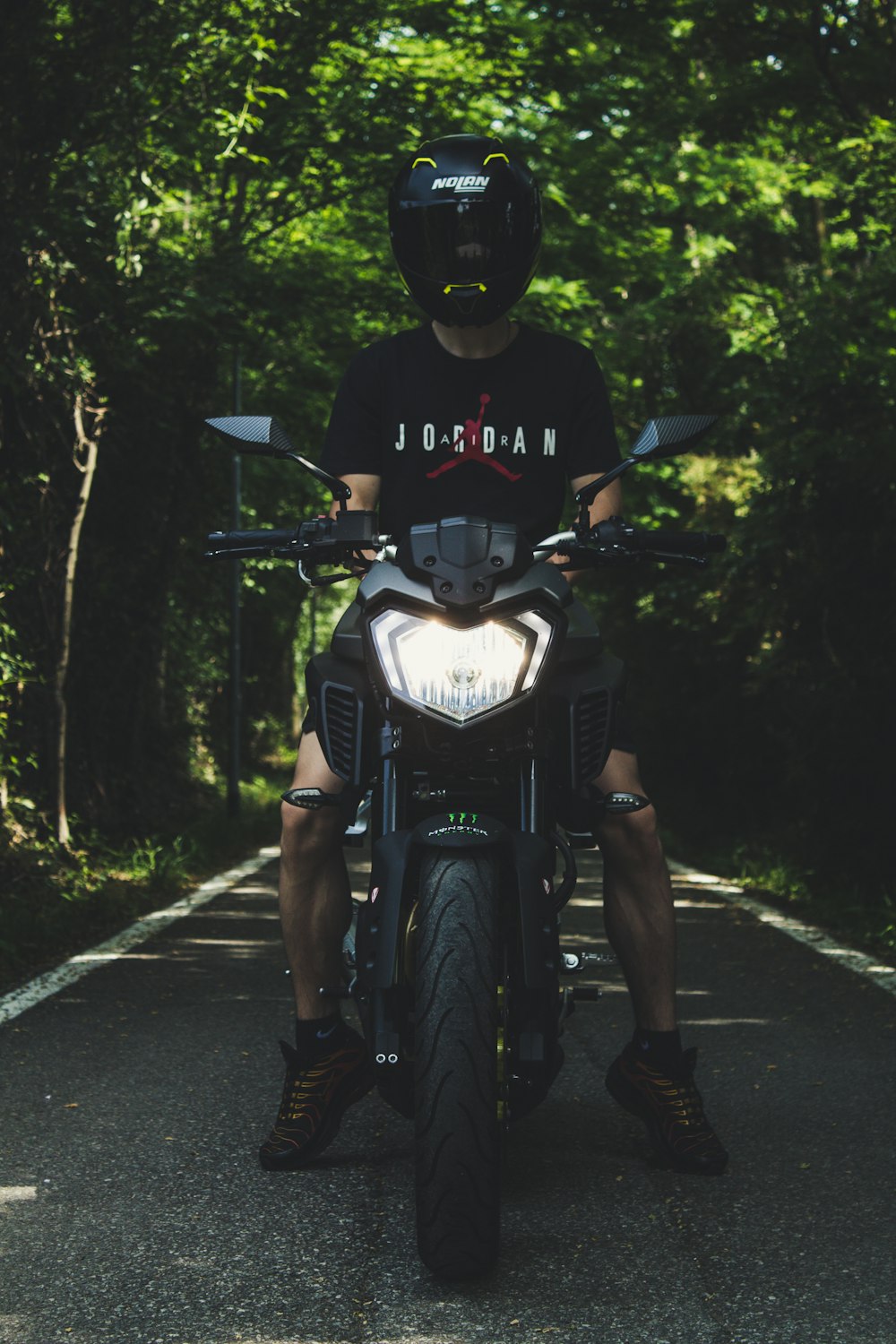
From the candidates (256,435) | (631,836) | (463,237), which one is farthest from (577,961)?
(463,237)

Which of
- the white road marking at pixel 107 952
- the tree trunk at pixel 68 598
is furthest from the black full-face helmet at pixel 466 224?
the tree trunk at pixel 68 598

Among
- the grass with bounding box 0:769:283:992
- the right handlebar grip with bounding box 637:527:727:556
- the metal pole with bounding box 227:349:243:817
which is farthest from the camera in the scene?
the metal pole with bounding box 227:349:243:817

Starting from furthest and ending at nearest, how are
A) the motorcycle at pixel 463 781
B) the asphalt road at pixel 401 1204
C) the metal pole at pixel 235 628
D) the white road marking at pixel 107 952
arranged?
the metal pole at pixel 235 628 < the white road marking at pixel 107 952 < the motorcycle at pixel 463 781 < the asphalt road at pixel 401 1204

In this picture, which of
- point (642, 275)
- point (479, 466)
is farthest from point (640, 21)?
point (479, 466)

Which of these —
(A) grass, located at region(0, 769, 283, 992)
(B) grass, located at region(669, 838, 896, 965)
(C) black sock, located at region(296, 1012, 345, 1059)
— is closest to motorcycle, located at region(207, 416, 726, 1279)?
(C) black sock, located at region(296, 1012, 345, 1059)

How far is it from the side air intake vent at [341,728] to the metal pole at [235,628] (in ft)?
39.0

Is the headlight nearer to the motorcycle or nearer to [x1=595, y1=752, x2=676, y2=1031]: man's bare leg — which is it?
the motorcycle

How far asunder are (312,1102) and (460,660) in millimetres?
1335

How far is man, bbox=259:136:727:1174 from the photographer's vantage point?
367 cm

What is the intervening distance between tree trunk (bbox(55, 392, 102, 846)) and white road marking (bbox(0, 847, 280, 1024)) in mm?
1003

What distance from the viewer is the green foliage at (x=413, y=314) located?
9.14 meters

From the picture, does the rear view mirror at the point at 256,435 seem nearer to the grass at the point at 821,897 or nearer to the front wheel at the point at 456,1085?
the front wheel at the point at 456,1085

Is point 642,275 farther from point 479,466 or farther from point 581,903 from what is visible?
point 479,466

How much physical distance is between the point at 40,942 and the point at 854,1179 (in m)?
4.44
